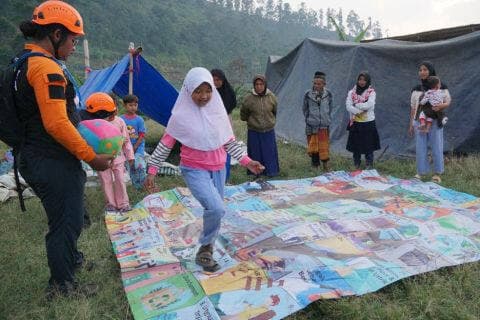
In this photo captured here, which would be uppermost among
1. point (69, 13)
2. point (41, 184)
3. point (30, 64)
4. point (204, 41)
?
point (204, 41)

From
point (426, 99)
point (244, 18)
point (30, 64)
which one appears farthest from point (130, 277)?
point (244, 18)

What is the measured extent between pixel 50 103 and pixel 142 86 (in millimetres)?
5156

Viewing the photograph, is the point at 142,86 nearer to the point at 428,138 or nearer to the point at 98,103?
the point at 98,103

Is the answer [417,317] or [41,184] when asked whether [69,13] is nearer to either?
[41,184]

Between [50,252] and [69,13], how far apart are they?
53.8 inches

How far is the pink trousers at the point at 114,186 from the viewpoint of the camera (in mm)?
4359

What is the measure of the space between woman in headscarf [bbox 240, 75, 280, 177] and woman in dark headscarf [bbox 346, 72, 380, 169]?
1141 mm

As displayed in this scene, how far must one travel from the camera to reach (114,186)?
442 centimetres

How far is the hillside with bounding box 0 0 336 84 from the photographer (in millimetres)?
32812

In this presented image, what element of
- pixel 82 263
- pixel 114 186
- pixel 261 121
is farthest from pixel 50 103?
pixel 261 121

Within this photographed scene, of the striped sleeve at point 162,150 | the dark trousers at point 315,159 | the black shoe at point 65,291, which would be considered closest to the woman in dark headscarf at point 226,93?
the dark trousers at point 315,159

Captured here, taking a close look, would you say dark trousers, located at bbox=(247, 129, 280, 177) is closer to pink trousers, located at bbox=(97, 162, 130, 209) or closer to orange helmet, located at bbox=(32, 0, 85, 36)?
pink trousers, located at bbox=(97, 162, 130, 209)

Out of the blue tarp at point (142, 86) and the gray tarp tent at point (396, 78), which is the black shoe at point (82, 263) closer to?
the blue tarp at point (142, 86)

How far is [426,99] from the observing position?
5.24 meters
